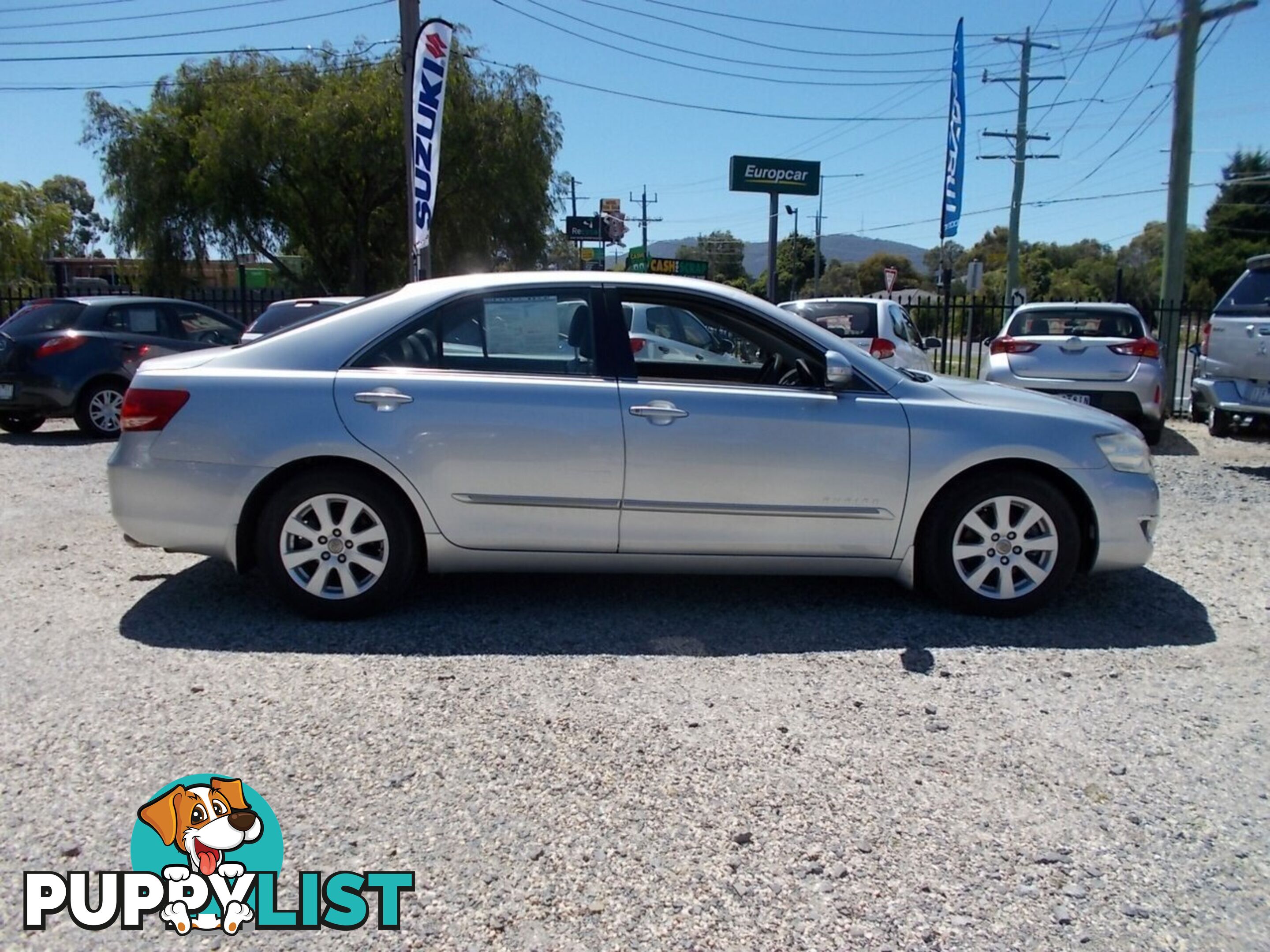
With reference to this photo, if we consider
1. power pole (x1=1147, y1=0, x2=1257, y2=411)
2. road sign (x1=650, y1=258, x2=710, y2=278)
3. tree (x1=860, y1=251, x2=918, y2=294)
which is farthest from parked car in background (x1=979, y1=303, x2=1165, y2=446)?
tree (x1=860, y1=251, x2=918, y2=294)

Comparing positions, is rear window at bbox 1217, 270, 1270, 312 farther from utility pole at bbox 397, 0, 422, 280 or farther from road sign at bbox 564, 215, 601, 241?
road sign at bbox 564, 215, 601, 241

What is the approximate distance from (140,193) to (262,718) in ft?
80.8

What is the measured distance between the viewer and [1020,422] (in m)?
4.61

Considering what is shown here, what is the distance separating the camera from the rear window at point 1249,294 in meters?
9.12

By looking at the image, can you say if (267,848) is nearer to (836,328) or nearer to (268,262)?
(836,328)

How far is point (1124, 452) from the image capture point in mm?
4715

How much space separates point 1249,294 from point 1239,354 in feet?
2.38

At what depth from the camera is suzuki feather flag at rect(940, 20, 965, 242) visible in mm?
18156

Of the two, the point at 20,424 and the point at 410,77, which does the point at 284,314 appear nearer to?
the point at 20,424

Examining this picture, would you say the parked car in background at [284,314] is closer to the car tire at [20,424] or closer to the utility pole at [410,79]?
the utility pole at [410,79]

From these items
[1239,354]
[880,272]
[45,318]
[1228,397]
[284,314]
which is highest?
[880,272]

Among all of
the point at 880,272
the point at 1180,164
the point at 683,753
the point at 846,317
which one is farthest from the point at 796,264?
the point at 683,753

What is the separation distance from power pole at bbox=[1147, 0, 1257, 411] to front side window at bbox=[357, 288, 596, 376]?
1131 cm

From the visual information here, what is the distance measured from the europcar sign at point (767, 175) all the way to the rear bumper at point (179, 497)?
2420cm
